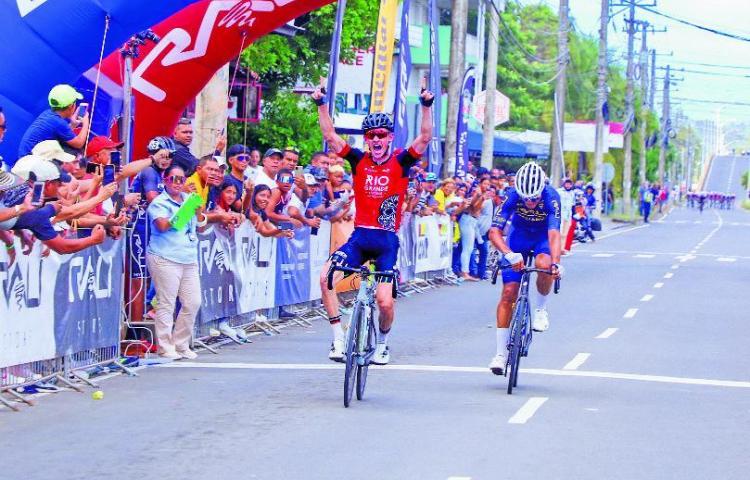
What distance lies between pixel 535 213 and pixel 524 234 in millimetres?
275

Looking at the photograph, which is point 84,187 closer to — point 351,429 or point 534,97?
point 351,429

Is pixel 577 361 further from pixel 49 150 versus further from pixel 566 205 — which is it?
pixel 566 205

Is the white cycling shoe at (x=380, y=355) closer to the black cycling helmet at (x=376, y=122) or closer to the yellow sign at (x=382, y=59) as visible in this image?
the black cycling helmet at (x=376, y=122)

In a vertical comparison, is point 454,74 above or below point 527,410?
above

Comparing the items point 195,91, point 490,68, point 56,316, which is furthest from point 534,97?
point 56,316

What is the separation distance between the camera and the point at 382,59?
1033 inches

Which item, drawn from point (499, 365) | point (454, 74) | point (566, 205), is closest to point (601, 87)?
point (566, 205)

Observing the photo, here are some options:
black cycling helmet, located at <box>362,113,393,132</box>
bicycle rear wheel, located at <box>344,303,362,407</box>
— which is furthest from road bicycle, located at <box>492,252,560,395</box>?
black cycling helmet, located at <box>362,113,393,132</box>

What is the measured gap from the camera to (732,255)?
1640 inches

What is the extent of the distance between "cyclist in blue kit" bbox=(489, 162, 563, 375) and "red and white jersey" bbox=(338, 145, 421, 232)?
1.09 meters

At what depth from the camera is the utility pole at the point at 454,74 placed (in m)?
34.2

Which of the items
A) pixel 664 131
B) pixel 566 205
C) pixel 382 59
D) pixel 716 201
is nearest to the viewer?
pixel 382 59

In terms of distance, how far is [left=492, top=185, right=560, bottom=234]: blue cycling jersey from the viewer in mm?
12969

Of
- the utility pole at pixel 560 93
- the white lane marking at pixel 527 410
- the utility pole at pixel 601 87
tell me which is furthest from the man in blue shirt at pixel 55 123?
the utility pole at pixel 601 87
